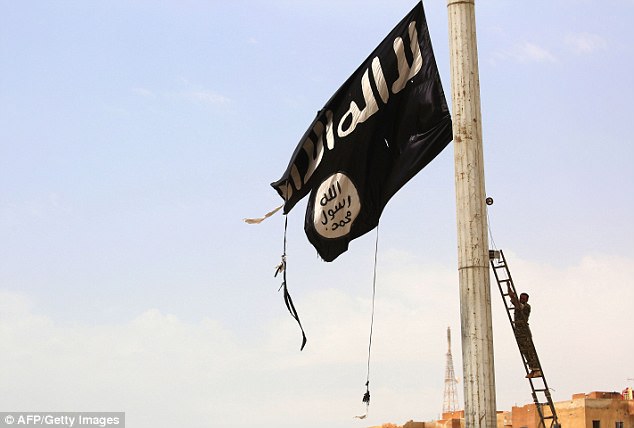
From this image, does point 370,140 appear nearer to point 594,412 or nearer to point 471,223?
point 471,223

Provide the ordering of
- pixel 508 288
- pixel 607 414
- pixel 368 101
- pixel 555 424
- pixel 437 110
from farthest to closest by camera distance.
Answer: pixel 607 414, pixel 555 424, pixel 508 288, pixel 368 101, pixel 437 110

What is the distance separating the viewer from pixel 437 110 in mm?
12164

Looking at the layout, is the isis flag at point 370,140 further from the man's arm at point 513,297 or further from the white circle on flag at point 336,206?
the man's arm at point 513,297

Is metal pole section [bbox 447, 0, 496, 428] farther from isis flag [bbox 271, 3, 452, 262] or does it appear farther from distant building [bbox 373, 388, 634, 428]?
distant building [bbox 373, 388, 634, 428]

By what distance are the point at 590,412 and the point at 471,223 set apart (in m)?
68.0

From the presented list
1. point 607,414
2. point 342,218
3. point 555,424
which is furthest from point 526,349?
point 607,414

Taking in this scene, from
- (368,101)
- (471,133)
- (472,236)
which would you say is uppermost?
(368,101)

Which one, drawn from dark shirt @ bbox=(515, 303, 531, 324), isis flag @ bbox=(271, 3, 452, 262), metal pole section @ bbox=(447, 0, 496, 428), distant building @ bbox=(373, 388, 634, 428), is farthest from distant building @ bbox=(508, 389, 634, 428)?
metal pole section @ bbox=(447, 0, 496, 428)

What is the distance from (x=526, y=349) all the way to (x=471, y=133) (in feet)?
21.8

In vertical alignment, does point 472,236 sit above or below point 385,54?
below

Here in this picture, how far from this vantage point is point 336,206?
1322 cm

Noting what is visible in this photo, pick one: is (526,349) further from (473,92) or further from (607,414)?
(607,414)

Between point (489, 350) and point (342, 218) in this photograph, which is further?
point (342, 218)

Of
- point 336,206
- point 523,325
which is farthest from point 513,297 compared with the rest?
point 336,206
